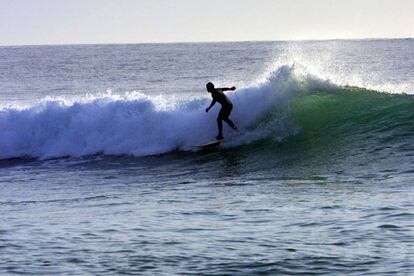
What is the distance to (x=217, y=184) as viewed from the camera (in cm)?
1431

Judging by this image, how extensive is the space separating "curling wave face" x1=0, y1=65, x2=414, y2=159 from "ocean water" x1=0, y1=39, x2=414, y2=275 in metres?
0.04

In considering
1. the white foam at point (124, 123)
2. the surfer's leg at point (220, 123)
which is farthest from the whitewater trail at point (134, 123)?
the surfer's leg at point (220, 123)

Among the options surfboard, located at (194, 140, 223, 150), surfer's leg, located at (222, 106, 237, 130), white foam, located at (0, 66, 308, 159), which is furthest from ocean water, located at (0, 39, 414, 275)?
surfer's leg, located at (222, 106, 237, 130)

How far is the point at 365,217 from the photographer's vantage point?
10.1m

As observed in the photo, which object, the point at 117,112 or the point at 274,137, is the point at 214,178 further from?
the point at 117,112

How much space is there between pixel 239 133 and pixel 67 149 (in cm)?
486

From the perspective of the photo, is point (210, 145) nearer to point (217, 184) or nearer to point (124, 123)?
point (124, 123)

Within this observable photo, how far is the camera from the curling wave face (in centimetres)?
1866

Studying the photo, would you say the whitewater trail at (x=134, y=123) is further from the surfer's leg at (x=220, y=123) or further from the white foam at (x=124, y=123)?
the surfer's leg at (x=220, y=123)

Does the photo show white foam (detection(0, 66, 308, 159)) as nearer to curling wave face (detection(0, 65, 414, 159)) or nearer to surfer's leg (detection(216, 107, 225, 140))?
curling wave face (detection(0, 65, 414, 159))

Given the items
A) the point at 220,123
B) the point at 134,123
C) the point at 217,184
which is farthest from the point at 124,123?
the point at 217,184

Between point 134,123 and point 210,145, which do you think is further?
point 134,123

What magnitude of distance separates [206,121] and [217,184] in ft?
18.5

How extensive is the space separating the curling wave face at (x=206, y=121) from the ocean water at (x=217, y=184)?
1.6 inches
